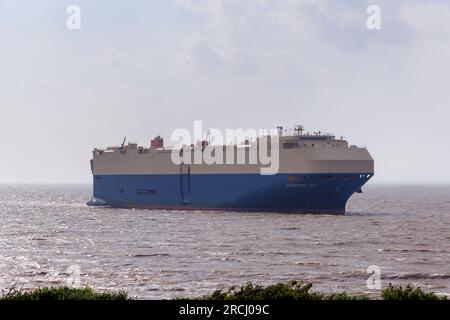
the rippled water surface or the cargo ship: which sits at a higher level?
the cargo ship

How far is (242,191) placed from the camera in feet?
242

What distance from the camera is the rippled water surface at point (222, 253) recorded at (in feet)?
108

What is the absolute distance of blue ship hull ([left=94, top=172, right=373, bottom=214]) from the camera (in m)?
68.4

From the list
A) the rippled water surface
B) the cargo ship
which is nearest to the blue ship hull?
the cargo ship

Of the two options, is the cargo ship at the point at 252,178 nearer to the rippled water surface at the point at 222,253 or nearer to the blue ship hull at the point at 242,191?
the blue ship hull at the point at 242,191

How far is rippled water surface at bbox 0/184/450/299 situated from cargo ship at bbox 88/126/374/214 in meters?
3.13

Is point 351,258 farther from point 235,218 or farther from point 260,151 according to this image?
point 260,151

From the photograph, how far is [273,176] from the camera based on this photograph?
70.7 m

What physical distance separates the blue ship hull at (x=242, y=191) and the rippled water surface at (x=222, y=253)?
2825 mm

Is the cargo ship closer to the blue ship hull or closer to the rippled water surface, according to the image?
the blue ship hull

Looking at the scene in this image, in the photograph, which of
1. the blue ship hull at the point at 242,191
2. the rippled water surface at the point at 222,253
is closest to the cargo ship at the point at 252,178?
the blue ship hull at the point at 242,191

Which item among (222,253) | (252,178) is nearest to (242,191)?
(252,178)

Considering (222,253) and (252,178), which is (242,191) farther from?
(222,253)
